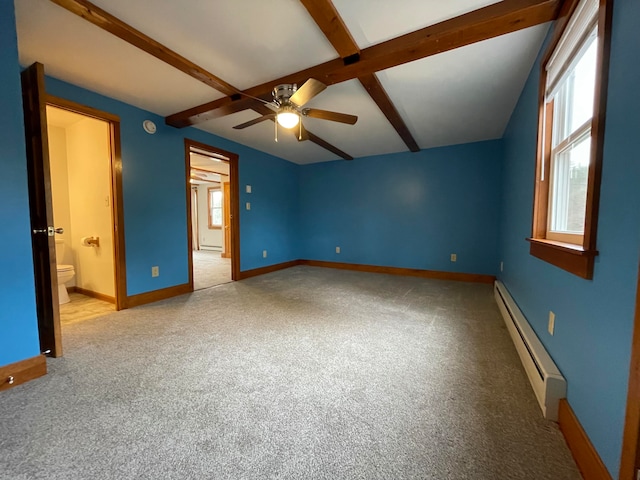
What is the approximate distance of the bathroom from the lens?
2.93 meters

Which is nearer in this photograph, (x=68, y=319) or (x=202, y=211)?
(x=68, y=319)

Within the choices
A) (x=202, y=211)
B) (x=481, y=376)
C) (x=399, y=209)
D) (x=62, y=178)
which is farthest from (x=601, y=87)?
(x=202, y=211)

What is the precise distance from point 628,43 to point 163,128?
3.78m

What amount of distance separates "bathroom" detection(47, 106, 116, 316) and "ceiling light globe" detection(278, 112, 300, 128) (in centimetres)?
196

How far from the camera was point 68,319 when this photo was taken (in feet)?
8.26

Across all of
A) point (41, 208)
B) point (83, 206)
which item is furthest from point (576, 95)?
point (83, 206)

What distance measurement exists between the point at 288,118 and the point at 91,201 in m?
2.73

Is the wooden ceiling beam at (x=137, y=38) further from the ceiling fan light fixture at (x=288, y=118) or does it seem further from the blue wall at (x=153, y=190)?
the blue wall at (x=153, y=190)

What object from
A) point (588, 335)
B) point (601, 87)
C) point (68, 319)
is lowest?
point (68, 319)

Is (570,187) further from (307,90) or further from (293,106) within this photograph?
(293,106)

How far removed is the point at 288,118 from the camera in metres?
2.25

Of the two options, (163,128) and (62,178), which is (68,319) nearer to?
(62,178)

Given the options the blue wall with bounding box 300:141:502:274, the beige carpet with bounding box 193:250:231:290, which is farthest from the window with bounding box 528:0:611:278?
the beige carpet with bounding box 193:250:231:290

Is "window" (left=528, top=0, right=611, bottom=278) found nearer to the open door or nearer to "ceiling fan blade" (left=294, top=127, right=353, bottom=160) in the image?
"ceiling fan blade" (left=294, top=127, right=353, bottom=160)
